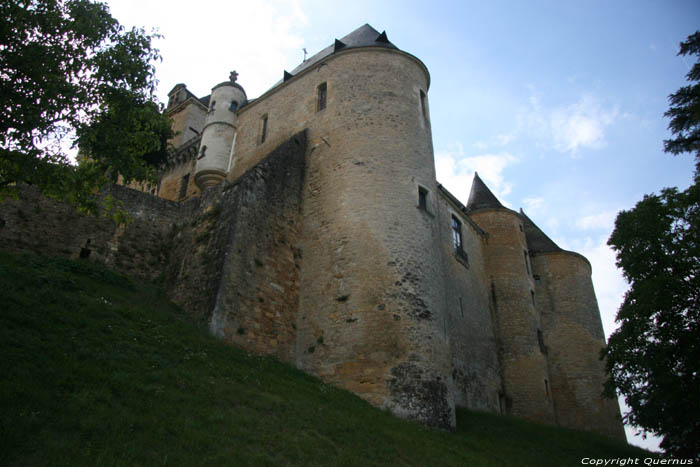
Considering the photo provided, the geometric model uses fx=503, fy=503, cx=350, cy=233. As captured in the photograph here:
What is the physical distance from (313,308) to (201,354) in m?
4.71

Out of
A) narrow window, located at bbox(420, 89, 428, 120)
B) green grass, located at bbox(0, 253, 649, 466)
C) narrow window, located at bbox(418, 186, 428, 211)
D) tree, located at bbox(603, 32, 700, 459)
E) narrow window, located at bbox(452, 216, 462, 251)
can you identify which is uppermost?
narrow window, located at bbox(420, 89, 428, 120)

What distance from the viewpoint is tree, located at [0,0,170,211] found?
24.0ft

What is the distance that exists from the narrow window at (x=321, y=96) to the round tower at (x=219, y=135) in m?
4.66

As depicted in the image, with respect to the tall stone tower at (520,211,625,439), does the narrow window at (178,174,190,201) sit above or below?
above

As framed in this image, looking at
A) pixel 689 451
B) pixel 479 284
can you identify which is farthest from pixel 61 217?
pixel 689 451

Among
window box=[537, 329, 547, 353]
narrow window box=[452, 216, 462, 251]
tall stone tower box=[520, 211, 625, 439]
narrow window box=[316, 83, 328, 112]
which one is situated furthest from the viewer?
window box=[537, 329, 547, 353]

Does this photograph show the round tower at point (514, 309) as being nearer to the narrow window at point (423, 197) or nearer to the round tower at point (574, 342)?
the round tower at point (574, 342)

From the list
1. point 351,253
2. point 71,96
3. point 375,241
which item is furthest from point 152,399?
point 375,241

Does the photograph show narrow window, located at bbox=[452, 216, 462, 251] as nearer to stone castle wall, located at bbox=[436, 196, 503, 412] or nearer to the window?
stone castle wall, located at bbox=[436, 196, 503, 412]

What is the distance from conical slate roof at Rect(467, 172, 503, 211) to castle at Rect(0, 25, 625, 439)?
3.62 meters

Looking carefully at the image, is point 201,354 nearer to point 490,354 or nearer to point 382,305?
point 382,305

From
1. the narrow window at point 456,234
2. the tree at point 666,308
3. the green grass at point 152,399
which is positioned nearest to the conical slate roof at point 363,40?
the narrow window at point 456,234

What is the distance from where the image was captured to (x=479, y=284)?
21.2 metres

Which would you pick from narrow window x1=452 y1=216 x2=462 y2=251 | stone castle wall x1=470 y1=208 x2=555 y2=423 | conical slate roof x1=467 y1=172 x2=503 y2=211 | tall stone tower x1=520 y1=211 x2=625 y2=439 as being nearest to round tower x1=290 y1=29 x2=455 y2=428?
narrow window x1=452 y1=216 x2=462 y2=251
